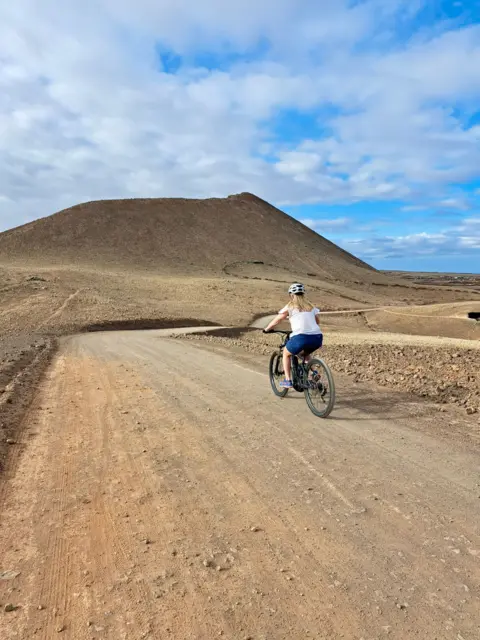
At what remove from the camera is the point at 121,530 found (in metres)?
3.64

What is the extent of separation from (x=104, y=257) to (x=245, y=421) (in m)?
75.4

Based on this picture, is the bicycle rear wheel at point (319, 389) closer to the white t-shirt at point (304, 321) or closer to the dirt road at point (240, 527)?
the dirt road at point (240, 527)

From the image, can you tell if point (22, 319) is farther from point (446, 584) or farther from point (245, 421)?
point (446, 584)

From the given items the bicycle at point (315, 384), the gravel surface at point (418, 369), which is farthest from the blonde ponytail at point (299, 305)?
the gravel surface at point (418, 369)

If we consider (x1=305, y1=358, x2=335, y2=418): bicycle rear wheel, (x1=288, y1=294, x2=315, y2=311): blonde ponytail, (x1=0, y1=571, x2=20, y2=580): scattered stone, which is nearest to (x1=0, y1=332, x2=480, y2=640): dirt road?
(x1=0, y1=571, x2=20, y2=580): scattered stone

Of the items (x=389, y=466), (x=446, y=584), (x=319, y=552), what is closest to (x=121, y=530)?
(x=319, y=552)

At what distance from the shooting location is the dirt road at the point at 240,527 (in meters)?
2.70

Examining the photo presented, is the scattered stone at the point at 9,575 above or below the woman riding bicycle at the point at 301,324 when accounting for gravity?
below

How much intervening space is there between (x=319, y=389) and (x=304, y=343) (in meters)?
0.76

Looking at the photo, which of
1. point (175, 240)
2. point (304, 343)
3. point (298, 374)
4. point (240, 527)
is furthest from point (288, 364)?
point (175, 240)

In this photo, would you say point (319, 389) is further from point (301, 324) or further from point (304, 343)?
point (301, 324)

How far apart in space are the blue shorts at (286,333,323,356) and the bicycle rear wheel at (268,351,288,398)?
3.14ft

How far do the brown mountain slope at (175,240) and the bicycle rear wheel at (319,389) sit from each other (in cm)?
6627

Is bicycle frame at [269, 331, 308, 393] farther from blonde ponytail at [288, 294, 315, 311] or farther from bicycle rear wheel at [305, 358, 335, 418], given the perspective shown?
blonde ponytail at [288, 294, 315, 311]
